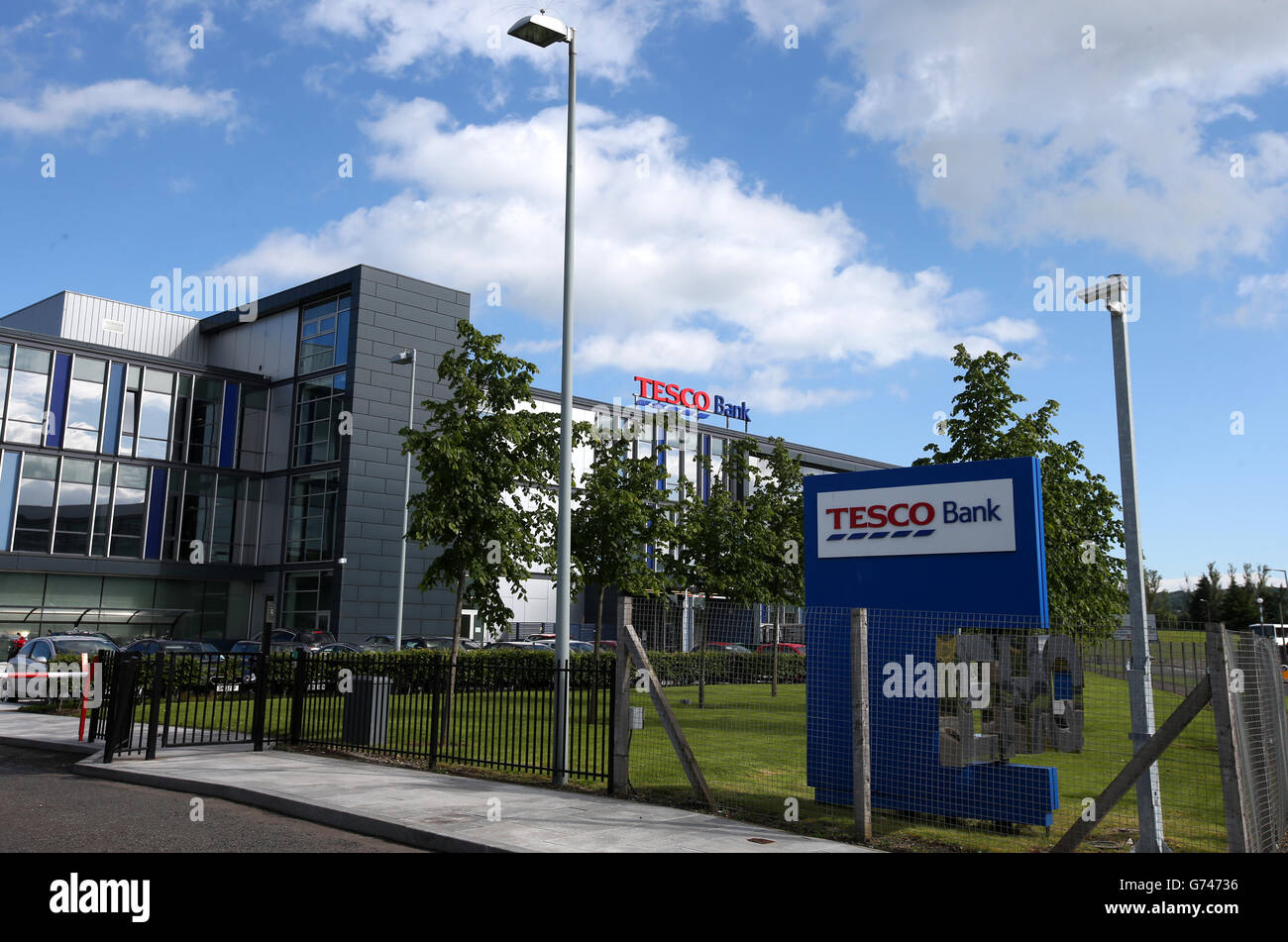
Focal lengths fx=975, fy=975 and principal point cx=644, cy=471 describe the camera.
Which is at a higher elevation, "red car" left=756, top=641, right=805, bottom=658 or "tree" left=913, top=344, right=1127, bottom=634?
"tree" left=913, top=344, right=1127, bottom=634

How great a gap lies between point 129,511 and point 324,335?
36.4ft

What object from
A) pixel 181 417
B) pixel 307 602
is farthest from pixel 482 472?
pixel 181 417

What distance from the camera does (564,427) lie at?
41.5 feet

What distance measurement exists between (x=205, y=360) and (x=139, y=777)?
1686 inches

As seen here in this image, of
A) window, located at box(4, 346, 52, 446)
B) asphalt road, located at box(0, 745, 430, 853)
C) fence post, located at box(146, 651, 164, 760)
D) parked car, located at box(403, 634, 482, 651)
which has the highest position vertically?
window, located at box(4, 346, 52, 446)

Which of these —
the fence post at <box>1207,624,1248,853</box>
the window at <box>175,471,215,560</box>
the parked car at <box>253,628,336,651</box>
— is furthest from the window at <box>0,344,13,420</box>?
the fence post at <box>1207,624,1248,853</box>

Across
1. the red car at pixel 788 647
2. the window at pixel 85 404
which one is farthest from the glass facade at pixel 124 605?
the red car at pixel 788 647

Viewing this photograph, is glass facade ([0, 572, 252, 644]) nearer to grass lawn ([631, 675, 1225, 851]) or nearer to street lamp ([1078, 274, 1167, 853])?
grass lawn ([631, 675, 1225, 851])

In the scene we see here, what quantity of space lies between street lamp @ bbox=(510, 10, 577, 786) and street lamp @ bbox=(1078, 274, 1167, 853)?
19.7 ft

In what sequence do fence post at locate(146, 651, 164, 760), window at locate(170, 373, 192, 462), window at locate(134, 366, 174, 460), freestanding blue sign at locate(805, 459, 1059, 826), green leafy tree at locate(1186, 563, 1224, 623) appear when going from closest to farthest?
freestanding blue sign at locate(805, 459, 1059, 826), fence post at locate(146, 651, 164, 760), window at locate(134, 366, 174, 460), window at locate(170, 373, 192, 462), green leafy tree at locate(1186, 563, 1224, 623)

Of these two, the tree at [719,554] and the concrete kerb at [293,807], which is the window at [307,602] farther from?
the concrete kerb at [293,807]

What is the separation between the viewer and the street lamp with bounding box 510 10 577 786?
11570mm

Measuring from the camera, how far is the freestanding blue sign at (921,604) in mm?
9609

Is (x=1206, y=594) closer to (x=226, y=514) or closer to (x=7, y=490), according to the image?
(x=226, y=514)
